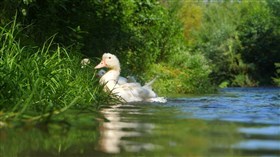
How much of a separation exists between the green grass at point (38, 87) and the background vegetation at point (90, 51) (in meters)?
0.01

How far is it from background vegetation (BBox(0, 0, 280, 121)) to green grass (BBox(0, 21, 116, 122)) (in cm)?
1

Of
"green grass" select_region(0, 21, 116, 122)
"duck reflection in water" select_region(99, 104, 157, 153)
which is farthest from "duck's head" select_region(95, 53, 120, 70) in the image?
"duck reflection in water" select_region(99, 104, 157, 153)

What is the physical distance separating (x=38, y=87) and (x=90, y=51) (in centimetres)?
722

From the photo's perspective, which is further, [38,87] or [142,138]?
[38,87]

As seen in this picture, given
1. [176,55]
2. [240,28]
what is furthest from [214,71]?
[176,55]

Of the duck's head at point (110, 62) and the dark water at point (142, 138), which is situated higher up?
the duck's head at point (110, 62)

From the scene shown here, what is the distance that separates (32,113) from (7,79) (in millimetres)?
1451

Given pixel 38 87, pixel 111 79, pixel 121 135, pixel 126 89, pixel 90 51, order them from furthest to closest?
1. pixel 90 51
2. pixel 111 79
3. pixel 126 89
4. pixel 38 87
5. pixel 121 135

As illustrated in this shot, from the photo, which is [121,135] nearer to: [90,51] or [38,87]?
[38,87]

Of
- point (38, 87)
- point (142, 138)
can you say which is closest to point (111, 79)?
point (38, 87)

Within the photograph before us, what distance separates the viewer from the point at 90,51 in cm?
1406

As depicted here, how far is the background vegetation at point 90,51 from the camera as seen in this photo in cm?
690

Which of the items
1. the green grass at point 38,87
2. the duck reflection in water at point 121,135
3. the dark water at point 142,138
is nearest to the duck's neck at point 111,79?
the green grass at point 38,87

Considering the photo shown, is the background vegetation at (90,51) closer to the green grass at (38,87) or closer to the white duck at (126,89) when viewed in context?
the green grass at (38,87)
